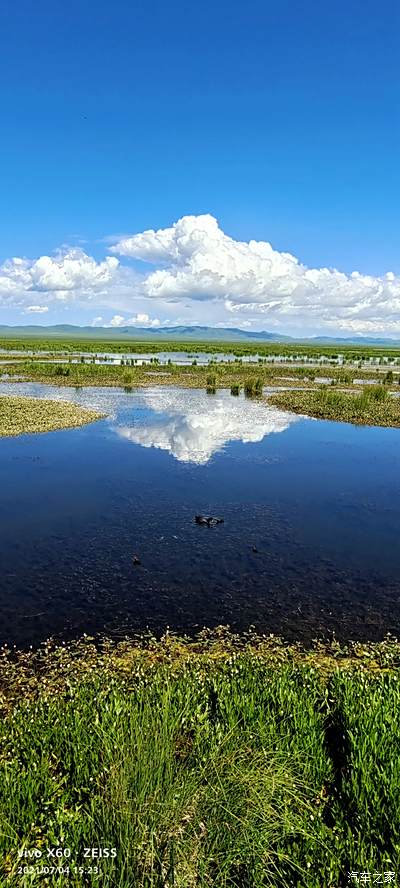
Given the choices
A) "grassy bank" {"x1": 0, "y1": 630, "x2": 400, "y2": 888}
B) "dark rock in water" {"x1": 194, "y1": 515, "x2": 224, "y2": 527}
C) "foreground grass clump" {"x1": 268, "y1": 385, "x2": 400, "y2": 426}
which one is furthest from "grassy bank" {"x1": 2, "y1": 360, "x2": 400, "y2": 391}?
"grassy bank" {"x1": 0, "y1": 630, "x2": 400, "y2": 888}

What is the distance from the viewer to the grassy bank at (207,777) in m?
5.52

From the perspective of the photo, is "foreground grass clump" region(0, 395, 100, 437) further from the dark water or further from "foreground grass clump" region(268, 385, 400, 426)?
"foreground grass clump" region(268, 385, 400, 426)

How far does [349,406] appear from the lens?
4462 cm

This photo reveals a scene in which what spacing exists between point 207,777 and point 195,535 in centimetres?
1051

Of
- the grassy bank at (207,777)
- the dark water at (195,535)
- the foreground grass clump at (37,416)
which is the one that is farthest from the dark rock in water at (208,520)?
the foreground grass clump at (37,416)

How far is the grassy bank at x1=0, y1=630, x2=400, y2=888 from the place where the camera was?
552cm

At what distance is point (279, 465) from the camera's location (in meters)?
26.2

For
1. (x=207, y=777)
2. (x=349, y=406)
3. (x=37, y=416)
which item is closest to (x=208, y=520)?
(x=207, y=777)

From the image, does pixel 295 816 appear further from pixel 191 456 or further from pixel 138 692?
pixel 191 456

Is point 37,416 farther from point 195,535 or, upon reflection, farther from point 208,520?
point 195,535

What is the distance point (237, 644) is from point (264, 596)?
2455 mm

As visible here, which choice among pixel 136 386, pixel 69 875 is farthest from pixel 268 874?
pixel 136 386

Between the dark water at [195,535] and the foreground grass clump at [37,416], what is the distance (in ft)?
6.69

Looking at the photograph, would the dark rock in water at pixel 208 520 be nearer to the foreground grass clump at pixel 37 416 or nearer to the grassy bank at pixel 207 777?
the grassy bank at pixel 207 777
